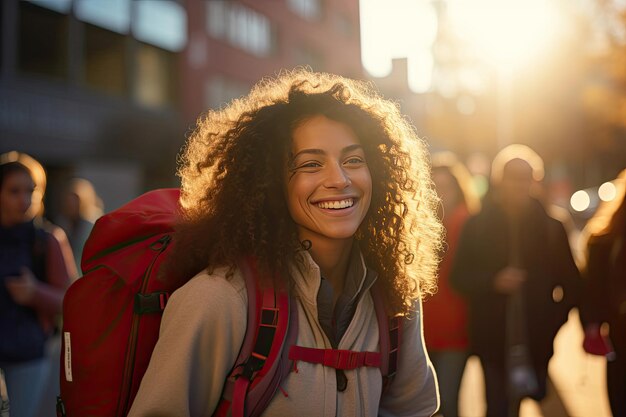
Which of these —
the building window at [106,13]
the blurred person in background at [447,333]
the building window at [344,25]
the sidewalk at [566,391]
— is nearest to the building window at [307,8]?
the building window at [344,25]

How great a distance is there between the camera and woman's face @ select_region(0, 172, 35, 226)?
14.5 ft

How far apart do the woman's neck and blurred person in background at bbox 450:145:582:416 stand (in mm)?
2900

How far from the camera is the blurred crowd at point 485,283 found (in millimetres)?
4305

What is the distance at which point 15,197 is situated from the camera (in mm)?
4500

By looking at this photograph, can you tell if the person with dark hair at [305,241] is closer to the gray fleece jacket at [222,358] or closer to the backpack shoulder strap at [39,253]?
the gray fleece jacket at [222,358]

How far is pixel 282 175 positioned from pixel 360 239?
423 mm

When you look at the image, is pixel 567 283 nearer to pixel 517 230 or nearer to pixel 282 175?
pixel 517 230

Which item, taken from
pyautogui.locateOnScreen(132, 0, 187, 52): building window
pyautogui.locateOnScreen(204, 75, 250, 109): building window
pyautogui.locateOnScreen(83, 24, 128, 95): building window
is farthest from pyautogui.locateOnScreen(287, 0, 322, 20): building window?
pyautogui.locateOnScreen(83, 24, 128, 95): building window

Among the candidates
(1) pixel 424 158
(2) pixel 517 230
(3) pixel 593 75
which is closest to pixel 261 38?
(3) pixel 593 75

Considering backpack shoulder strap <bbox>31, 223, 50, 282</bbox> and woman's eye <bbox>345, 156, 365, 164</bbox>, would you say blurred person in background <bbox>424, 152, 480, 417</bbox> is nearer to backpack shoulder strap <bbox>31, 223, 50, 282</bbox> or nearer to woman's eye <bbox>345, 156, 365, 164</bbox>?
backpack shoulder strap <bbox>31, 223, 50, 282</bbox>

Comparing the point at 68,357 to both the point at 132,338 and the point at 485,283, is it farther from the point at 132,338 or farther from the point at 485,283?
the point at 485,283

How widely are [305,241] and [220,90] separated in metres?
28.0

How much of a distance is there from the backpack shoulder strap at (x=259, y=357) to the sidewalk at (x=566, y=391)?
3.71m

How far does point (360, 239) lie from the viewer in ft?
9.07
